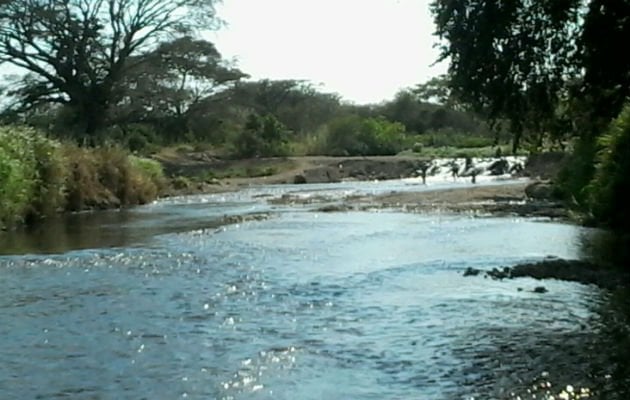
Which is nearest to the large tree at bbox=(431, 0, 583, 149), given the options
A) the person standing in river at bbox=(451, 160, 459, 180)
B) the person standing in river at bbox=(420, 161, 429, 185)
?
the person standing in river at bbox=(420, 161, 429, 185)

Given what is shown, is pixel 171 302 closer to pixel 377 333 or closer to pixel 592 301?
pixel 377 333

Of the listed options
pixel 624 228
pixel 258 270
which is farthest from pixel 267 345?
pixel 624 228

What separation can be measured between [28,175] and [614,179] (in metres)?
15.7

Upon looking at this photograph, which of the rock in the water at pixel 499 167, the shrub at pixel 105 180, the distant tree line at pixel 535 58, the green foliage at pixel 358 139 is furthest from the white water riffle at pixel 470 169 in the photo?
the distant tree line at pixel 535 58

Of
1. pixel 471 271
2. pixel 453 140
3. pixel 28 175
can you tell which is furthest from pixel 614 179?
pixel 453 140

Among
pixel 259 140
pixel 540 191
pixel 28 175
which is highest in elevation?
pixel 259 140

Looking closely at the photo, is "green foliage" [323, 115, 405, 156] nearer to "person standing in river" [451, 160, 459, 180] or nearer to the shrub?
"person standing in river" [451, 160, 459, 180]

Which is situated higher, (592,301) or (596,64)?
(596,64)

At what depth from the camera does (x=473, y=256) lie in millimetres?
17125

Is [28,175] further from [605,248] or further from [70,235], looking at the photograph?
[605,248]

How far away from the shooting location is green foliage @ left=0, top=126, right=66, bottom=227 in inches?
953

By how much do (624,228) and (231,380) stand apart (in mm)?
13873

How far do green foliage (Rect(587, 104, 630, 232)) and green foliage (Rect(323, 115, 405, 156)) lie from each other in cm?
4029

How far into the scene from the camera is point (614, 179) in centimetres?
1995
